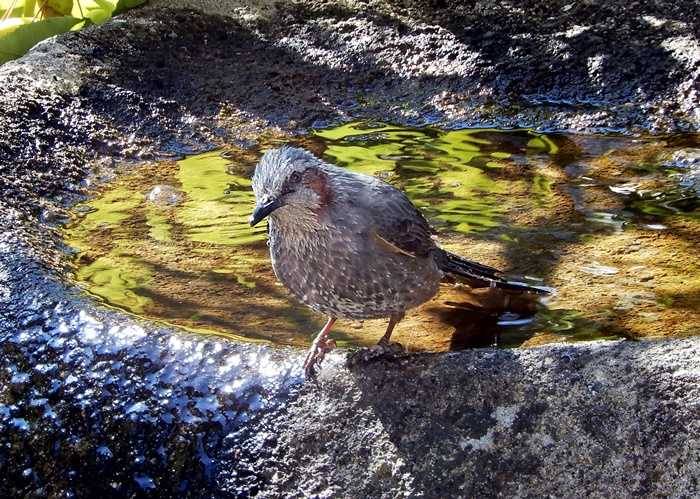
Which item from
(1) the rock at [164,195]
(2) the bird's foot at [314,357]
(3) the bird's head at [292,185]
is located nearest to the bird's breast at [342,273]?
(3) the bird's head at [292,185]

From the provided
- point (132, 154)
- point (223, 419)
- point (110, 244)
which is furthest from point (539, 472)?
point (132, 154)

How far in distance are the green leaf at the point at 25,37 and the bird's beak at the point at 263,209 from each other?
443 cm

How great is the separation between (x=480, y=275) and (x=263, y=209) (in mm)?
1275

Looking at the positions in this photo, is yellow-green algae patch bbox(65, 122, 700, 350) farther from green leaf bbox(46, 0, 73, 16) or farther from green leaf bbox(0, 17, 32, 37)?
green leaf bbox(46, 0, 73, 16)

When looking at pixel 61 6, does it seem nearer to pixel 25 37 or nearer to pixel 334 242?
pixel 25 37

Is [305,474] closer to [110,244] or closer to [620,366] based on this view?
[620,366]

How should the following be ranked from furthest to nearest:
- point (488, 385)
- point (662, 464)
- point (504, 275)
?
point (504, 275) < point (488, 385) < point (662, 464)

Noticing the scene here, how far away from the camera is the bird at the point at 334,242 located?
12.9 ft

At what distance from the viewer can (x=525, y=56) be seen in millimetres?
7191

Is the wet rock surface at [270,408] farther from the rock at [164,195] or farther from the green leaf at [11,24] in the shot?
the green leaf at [11,24]

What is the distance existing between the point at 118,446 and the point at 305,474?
80 centimetres

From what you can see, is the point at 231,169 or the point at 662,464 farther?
the point at 231,169

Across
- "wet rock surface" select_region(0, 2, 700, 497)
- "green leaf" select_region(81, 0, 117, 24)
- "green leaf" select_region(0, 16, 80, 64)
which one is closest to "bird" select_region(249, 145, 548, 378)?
"wet rock surface" select_region(0, 2, 700, 497)

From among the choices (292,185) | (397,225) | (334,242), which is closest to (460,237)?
(397,225)
